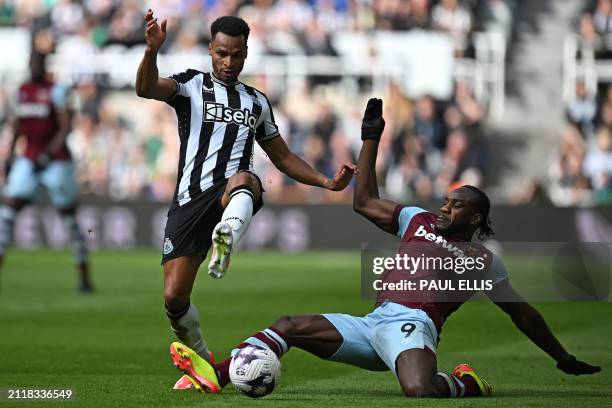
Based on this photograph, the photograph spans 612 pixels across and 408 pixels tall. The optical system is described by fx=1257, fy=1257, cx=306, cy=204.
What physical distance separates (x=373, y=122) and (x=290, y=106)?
1599 centimetres

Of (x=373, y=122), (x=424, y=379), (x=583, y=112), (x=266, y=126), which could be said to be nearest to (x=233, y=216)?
(x=373, y=122)

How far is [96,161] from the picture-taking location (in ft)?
78.5

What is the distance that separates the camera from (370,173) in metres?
7.71

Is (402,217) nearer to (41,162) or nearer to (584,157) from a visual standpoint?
(41,162)

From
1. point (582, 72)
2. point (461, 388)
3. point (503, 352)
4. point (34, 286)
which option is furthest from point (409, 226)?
point (582, 72)

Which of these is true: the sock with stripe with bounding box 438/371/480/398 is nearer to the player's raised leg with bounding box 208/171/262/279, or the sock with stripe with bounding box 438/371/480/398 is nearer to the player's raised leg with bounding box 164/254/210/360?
the player's raised leg with bounding box 208/171/262/279

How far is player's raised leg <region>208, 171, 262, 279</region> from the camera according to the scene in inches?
276

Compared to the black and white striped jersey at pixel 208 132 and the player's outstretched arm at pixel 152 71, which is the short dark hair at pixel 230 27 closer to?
the black and white striped jersey at pixel 208 132

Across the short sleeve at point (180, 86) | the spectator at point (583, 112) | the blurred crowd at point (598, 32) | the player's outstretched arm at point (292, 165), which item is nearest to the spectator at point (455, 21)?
the blurred crowd at point (598, 32)

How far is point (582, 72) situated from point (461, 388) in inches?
679

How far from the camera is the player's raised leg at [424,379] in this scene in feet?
23.7

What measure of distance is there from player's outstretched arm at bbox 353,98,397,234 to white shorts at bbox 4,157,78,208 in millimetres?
7725

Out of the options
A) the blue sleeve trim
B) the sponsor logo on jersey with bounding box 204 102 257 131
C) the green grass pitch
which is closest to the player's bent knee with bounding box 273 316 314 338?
the green grass pitch

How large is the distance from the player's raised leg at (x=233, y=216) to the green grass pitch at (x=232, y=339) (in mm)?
830
